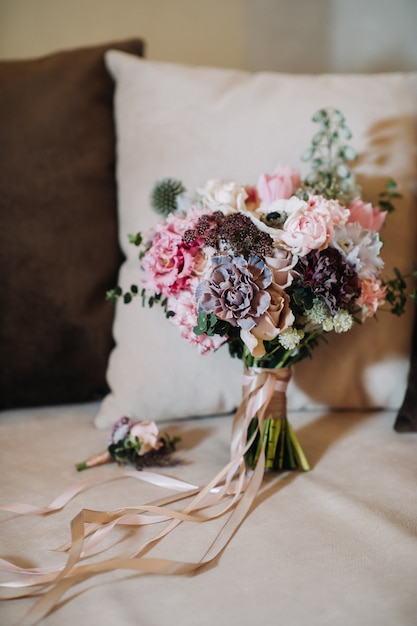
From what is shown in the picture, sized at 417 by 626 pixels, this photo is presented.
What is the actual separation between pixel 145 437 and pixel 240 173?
52cm

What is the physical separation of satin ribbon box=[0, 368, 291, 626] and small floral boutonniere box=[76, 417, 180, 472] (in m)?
0.03

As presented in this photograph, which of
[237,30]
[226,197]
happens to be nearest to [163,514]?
[226,197]

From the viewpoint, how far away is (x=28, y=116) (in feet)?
3.60

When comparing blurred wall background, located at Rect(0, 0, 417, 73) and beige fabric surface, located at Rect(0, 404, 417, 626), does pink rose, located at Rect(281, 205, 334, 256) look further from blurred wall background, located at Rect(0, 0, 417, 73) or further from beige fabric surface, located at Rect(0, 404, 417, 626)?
blurred wall background, located at Rect(0, 0, 417, 73)

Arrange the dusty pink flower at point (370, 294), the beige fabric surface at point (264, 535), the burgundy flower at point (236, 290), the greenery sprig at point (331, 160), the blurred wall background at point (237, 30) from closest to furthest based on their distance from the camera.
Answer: the beige fabric surface at point (264, 535) → the burgundy flower at point (236, 290) → the dusty pink flower at point (370, 294) → the greenery sprig at point (331, 160) → the blurred wall background at point (237, 30)

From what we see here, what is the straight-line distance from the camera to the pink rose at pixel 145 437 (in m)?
0.90

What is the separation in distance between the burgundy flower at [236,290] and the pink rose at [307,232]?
55 mm

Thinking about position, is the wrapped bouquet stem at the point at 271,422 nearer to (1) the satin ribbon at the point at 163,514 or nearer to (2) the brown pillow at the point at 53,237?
(1) the satin ribbon at the point at 163,514

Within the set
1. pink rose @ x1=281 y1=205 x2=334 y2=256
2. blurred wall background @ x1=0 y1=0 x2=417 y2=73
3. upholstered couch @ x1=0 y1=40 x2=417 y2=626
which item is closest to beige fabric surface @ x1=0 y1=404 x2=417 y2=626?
upholstered couch @ x1=0 y1=40 x2=417 y2=626

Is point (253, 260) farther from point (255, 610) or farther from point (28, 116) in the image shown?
point (28, 116)

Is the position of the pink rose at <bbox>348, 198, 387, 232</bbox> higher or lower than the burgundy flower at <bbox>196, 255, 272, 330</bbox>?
higher

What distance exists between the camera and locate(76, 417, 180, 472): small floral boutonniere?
0.90 meters

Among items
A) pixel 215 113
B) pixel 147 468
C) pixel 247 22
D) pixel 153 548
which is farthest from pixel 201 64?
pixel 153 548

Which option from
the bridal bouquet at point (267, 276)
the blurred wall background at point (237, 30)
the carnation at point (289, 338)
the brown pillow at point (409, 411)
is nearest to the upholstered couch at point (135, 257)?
the brown pillow at point (409, 411)
